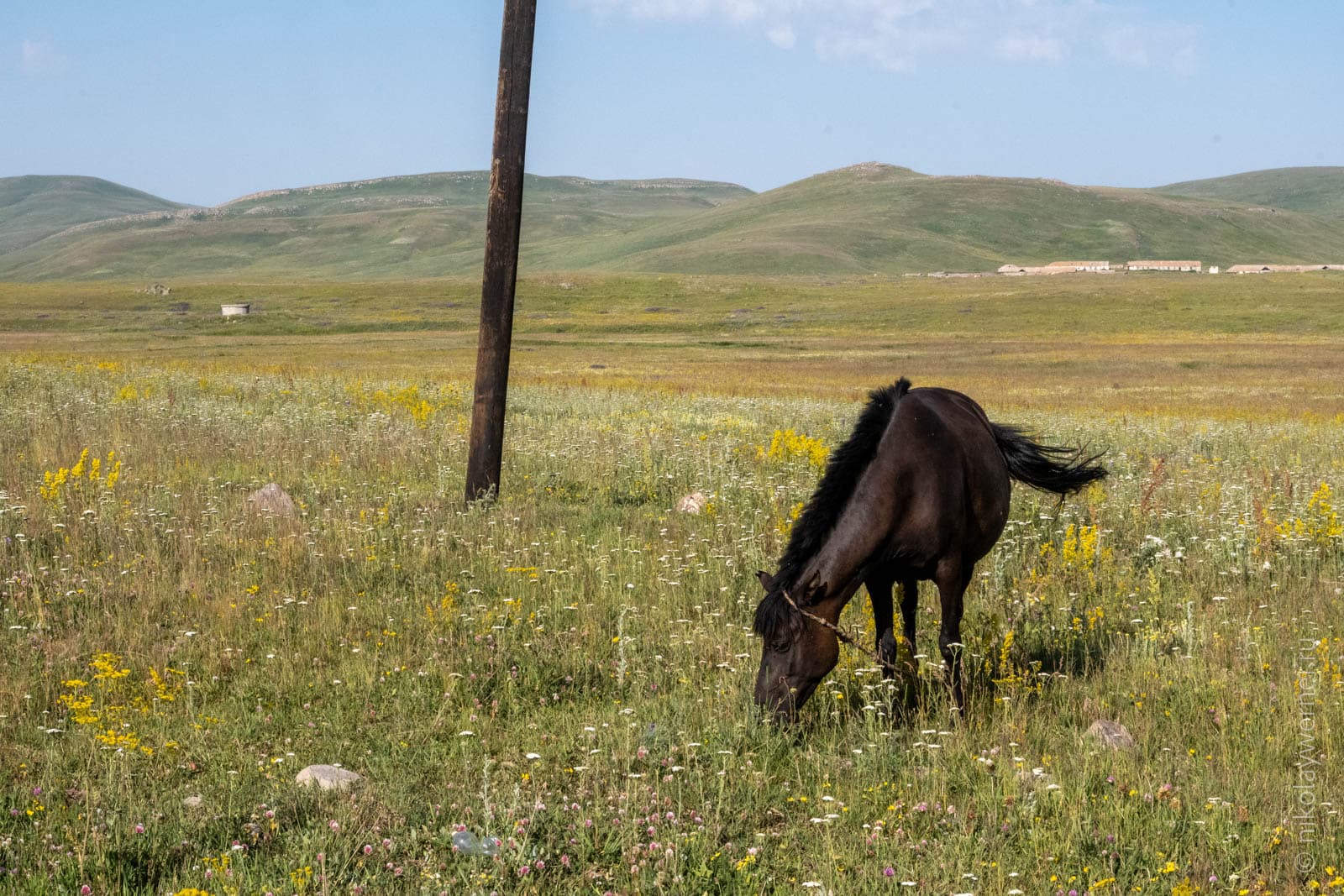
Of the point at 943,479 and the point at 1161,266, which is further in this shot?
the point at 1161,266

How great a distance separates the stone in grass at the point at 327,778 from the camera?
4949mm

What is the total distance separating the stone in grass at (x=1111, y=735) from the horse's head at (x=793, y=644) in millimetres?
1416

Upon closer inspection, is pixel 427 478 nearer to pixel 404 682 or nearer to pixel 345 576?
pixel 345 576

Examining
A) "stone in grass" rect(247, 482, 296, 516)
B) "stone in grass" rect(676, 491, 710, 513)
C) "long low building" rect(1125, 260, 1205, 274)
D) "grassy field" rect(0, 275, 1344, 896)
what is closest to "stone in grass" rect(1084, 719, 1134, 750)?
"grassy field" rect(0, 275, 1344, 896)

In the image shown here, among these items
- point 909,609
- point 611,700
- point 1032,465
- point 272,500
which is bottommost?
point 611,700

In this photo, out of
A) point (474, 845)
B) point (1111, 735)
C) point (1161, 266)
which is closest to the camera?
point (474, 845)

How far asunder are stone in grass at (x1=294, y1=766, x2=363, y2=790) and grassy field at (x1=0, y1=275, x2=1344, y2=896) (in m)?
0.11

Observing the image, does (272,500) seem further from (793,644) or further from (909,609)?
(793,644)

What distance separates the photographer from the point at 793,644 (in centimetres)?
549

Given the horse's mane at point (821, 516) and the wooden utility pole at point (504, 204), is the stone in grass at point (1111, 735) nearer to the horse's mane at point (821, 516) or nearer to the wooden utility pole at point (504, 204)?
the horse's mane at point (821, 516)

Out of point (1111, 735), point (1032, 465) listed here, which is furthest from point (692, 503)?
point (1111, 735)

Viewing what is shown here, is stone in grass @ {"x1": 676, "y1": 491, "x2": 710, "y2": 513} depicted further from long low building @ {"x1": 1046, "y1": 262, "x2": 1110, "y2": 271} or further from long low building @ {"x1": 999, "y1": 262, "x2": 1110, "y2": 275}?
long low building @ {"x1": 1046, "y1": 262, "x2": 1110, "y2": 271}

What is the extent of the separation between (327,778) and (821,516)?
107 inches

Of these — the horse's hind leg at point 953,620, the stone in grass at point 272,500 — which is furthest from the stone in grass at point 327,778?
the stone in grass at point 272,500
